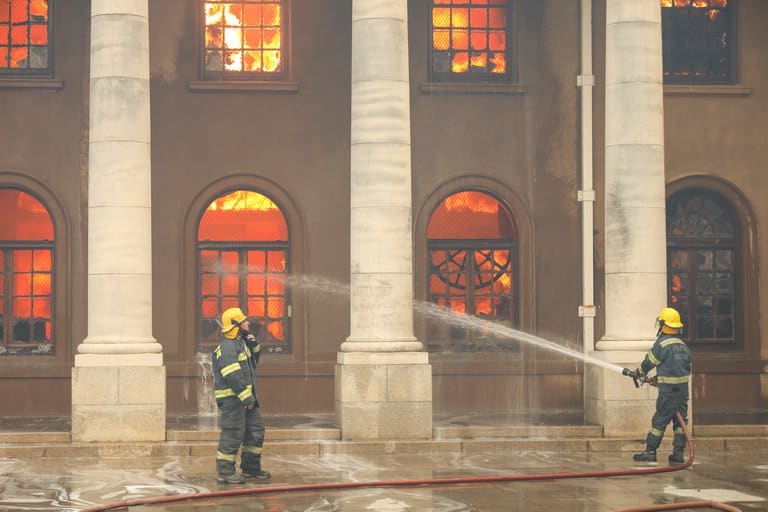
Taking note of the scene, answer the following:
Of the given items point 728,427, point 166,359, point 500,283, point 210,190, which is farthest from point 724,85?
point 166,359

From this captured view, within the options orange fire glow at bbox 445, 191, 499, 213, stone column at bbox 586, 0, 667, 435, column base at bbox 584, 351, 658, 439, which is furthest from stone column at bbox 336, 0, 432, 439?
orange fire glow at bbox 445, 191, 499, 213

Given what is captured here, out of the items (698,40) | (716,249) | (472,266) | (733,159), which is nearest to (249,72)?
(472,266)

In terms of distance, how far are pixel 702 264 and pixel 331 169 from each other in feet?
22.0

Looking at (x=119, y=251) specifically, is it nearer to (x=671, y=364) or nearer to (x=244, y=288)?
(x=244, y=288)

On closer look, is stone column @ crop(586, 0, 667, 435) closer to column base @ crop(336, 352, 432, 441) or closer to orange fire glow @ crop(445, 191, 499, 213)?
column base @ crop(336, 352, 432, 441)

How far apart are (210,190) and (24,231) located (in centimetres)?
318

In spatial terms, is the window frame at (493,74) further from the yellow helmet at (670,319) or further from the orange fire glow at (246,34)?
the yellow helmet at (670,319)

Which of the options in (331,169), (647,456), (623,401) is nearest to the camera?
(647,456)

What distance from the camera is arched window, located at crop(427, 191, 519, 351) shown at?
25.4 metres

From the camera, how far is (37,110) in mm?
24766

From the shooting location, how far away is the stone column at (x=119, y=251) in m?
20.7

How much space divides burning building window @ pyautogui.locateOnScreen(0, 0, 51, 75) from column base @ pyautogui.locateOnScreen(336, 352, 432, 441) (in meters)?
8.04

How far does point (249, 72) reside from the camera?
82.8ft

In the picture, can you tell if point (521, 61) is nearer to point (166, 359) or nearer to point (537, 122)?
point (537, 122)
